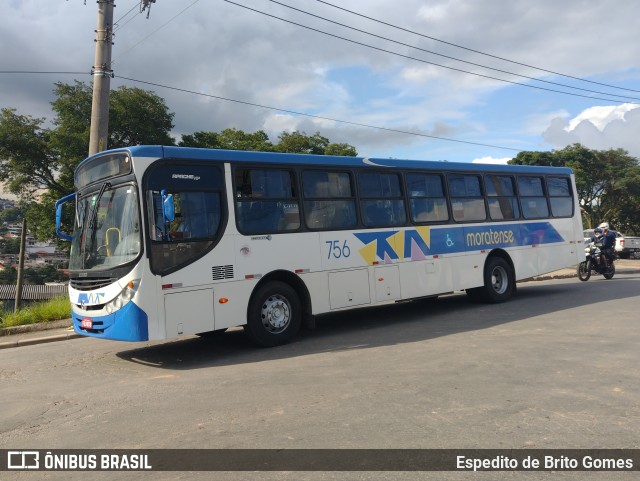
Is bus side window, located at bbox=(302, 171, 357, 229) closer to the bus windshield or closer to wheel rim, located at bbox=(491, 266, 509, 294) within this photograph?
the bus windshield

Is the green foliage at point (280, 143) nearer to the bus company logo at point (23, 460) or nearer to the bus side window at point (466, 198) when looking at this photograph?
the bus side window at point (466, 198)

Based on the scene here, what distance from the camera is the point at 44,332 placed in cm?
1102

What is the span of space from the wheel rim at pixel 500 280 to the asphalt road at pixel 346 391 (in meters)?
2.61

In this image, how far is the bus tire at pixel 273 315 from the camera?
26.8 feet

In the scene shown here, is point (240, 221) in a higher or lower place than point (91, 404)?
higher

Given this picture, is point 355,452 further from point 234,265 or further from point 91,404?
point 234,265

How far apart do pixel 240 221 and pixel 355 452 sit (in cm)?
486

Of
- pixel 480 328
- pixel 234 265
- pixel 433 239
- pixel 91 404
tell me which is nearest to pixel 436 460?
pixel 91 404

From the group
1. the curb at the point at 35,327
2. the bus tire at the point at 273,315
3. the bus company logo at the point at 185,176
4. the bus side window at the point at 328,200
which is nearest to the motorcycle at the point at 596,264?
the bus side window at the point at 328,200

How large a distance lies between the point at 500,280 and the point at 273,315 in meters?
6.73

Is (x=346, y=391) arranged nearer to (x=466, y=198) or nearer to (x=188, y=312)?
(x=188, y=312)

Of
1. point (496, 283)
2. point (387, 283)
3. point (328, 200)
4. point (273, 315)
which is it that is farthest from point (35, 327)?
point (496, 283)

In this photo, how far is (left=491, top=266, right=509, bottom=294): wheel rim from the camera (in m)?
12.5

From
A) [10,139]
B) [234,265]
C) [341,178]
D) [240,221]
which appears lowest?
[234,265]
